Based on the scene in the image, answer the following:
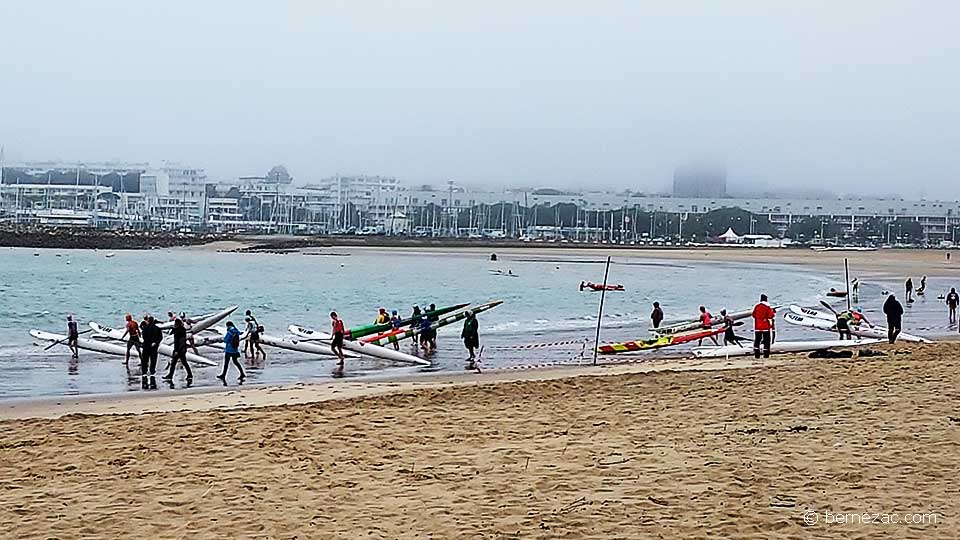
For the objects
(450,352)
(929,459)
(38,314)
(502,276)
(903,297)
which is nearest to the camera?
(929,459)

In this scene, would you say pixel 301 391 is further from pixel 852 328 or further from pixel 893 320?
pixel 852 328

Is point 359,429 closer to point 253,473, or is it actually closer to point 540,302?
point 253,473

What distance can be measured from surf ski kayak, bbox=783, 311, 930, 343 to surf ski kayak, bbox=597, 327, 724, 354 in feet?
10.2

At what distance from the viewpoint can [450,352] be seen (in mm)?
23266

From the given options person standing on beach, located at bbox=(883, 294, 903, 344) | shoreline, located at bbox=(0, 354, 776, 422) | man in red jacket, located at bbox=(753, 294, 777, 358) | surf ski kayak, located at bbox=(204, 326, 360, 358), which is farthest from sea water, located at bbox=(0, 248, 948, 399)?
person standing on beach, located at bbox=(883, 294, 903, 344)

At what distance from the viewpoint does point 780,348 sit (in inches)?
851

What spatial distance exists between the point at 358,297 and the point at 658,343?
2483 cm

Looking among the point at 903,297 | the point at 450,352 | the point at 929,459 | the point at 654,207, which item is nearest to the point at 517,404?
the point at 929,459

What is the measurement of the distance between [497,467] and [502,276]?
53.5 meters

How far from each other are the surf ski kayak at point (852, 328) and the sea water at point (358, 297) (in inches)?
12.0

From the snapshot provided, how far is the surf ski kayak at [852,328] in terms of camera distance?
77.2 ft

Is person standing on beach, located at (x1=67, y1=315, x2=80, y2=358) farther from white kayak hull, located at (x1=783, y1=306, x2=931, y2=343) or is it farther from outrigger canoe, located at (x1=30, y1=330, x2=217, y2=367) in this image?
white kayak hull, located at (x1=783, y1=306, x2=931, y2=343)

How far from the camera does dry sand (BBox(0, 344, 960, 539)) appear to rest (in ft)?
22.7

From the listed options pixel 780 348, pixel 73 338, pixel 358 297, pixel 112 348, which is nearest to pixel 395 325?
pixel 112 348
